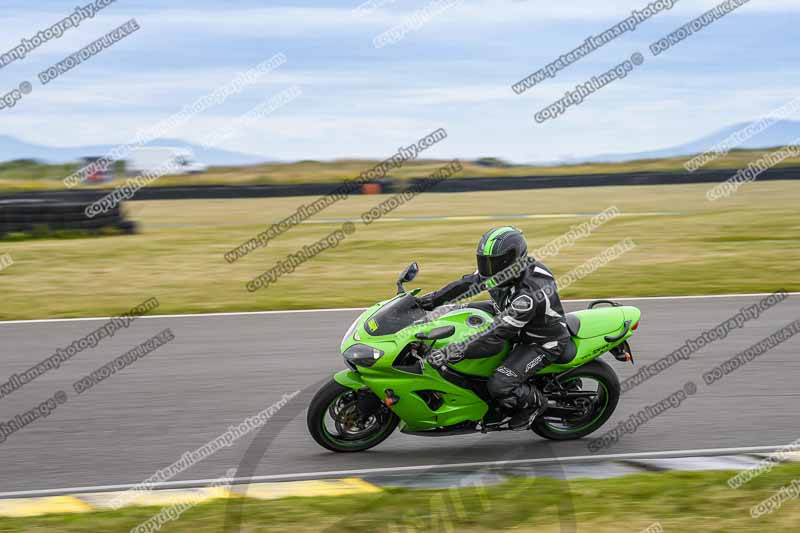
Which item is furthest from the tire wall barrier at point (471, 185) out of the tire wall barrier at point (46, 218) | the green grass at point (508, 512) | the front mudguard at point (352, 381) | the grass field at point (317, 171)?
the green grass at point (508, 512)

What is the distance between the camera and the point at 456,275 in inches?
618

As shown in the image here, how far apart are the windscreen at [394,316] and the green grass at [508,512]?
3.98 ft

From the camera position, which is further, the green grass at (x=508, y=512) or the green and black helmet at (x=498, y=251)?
the green and black helmet at (x=498, y=251)

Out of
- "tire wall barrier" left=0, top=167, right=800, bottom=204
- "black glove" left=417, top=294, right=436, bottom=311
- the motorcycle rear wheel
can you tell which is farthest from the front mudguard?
"tire wall barrier" left=0, top=167, right=800, bottom=204

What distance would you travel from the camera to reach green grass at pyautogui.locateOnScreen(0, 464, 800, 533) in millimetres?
5031

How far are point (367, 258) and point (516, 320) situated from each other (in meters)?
11.4

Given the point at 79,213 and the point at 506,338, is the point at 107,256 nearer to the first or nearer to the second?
the point at 79,213

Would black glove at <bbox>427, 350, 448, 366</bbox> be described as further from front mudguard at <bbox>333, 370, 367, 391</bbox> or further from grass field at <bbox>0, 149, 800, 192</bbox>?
grass field at <bbox>0, 149, 800, 192</bbox>

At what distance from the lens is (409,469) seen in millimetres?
6512

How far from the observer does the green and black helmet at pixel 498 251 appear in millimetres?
6535

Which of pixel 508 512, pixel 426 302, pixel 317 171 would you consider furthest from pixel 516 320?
pixel 317 171

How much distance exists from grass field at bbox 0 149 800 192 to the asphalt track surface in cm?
2788

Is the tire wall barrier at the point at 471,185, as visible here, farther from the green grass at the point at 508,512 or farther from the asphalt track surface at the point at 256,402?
the green grass at the point at 508,512

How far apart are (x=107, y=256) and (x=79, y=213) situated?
10.1ft
